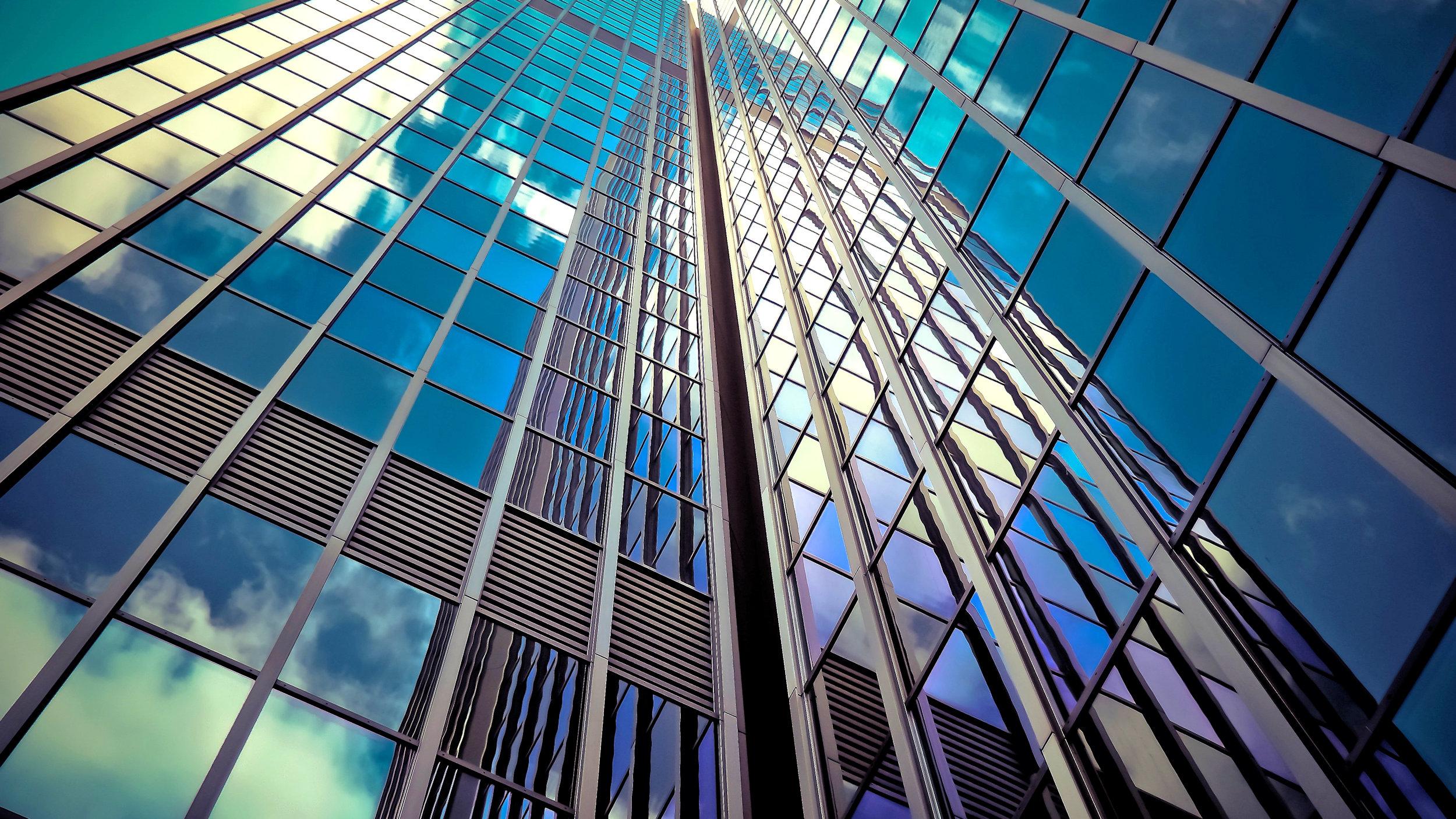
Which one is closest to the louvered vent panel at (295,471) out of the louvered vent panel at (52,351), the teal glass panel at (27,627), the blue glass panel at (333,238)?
the louvered vent panel at (52,351)

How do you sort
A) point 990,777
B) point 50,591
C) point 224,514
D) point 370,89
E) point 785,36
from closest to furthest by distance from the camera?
point 50,591
point 990,777
point 224,514
point 370,89
point 785,36

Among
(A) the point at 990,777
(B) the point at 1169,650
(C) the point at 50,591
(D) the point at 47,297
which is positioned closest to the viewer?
(B) the point at 1169,650

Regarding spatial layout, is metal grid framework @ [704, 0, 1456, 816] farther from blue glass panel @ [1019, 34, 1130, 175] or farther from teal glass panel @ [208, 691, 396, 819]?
teal glass panel @ [208, 691, 396, 819]

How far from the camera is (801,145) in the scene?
87.9ft

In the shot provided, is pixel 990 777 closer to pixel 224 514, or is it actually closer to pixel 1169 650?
pixel 1169 650

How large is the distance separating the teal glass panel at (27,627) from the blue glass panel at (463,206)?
46.7 feet

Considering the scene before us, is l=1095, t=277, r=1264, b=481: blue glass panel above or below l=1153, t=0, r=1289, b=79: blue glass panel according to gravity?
below

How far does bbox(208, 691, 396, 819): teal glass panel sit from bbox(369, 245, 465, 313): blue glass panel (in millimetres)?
10035

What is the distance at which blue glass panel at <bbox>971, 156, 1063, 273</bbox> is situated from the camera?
1373cm

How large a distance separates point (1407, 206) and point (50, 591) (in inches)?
532

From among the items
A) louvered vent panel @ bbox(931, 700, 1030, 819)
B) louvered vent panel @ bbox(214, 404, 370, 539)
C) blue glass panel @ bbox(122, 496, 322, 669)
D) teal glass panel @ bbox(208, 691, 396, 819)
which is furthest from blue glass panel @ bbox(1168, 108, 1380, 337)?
louvered vent panel @ bbox(214, 404, 370, 539)

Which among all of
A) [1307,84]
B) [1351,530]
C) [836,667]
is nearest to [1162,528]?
[1351,530]

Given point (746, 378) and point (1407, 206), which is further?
point (746, 378)

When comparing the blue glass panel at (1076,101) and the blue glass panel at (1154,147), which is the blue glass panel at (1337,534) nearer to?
the blue glass panel at (1154,147)
